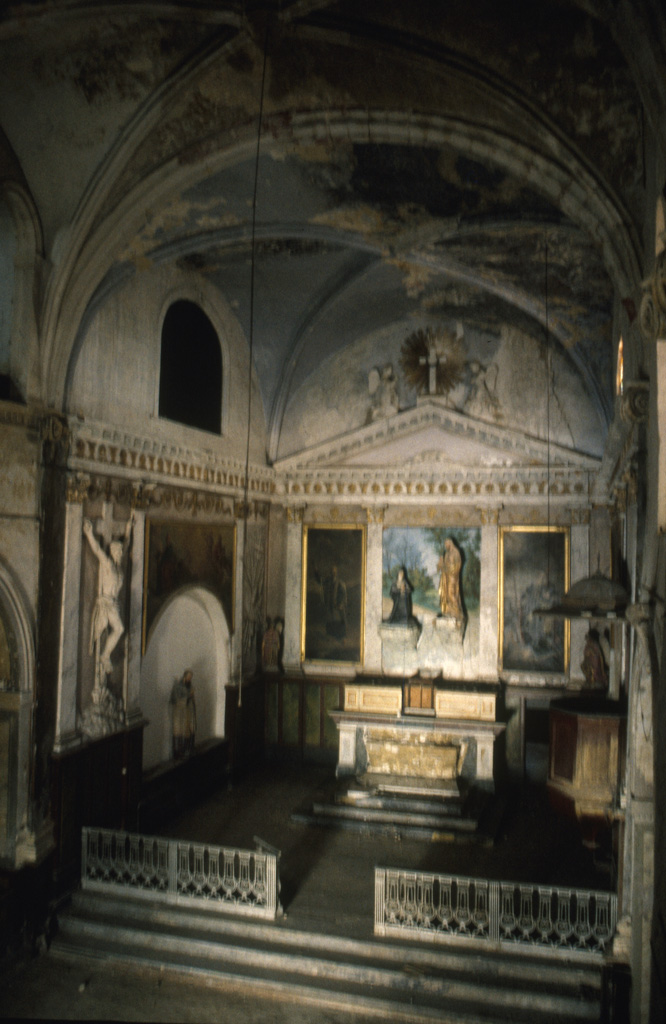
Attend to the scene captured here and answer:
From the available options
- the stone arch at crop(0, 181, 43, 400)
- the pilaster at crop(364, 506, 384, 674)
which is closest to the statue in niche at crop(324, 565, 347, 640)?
the pilaster at crop(364, 506, 384, 674)

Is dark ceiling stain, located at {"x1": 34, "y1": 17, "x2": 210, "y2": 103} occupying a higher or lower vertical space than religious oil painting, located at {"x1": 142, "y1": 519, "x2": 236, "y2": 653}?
higher

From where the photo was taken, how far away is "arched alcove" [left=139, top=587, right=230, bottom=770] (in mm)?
12383

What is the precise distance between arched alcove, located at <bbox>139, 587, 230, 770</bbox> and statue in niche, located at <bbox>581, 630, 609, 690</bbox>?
6.82 meters

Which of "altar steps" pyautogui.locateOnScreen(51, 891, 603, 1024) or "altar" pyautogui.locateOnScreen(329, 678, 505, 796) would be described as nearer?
"altar steps" pyautogui.locateOnScreen(51, 891, 603, 1024)

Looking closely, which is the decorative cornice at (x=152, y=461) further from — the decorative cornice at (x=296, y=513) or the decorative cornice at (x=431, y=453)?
the decorative cornice at (x=431, y=453)

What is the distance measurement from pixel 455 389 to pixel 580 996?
35.2ft

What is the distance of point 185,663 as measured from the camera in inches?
532

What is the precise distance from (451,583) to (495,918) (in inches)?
286

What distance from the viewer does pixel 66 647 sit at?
394 inches

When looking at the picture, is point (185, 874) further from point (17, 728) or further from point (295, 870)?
point (17, 728)

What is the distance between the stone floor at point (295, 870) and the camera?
26.5 feet

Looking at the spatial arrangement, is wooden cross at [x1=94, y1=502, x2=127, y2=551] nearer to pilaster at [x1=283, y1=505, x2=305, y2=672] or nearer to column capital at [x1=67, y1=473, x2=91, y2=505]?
column capital at [x1=67, y1=473, x2=91, y2=505]

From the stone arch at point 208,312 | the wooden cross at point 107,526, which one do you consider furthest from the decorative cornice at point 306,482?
the stone arch at point 208,312

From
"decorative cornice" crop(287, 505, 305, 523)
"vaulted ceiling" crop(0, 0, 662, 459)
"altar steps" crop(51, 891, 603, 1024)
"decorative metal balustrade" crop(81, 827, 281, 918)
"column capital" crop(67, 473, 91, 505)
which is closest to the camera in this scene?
"vaulted ceiling" crop(0, 0, 662, 459)
